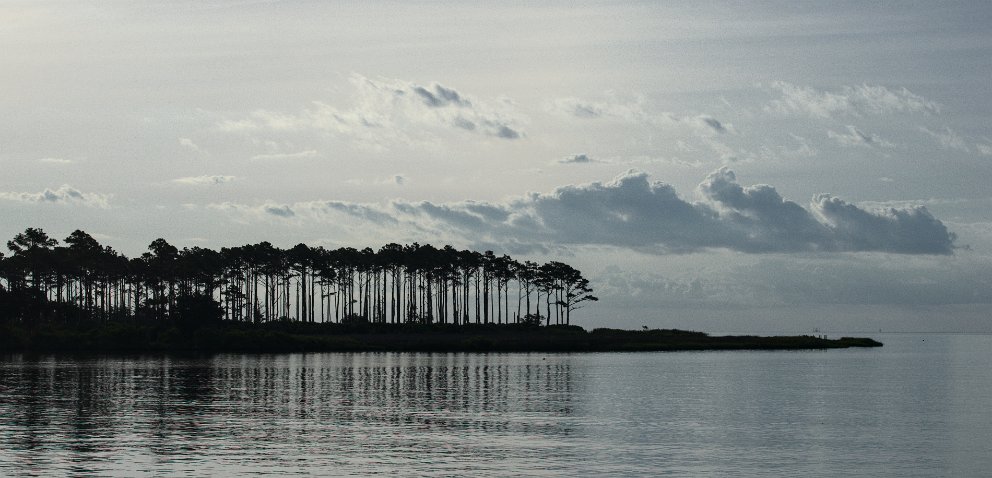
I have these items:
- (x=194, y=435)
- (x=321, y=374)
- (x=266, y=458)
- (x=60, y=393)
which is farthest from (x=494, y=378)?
(x=266, y=458)

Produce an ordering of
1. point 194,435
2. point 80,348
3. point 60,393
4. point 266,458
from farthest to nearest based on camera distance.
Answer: point 80,348 < point 60,393 < point 194,435 < point 266,458

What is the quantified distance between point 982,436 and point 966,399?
2947cm

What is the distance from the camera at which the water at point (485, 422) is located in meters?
51.6

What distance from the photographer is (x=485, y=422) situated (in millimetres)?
69812

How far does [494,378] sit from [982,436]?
56.7 m

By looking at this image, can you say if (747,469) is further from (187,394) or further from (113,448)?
(187,394)

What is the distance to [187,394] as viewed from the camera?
3489 inches

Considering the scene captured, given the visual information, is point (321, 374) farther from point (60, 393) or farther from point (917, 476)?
point (917, 476)

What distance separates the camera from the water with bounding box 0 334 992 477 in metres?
51.6

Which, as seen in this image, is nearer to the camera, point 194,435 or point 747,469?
point 747,469

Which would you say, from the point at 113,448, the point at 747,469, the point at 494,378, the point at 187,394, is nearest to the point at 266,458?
the point at 113,448

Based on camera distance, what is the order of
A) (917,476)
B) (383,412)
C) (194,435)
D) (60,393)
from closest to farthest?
(917,476), (194,435), (383,412), (60,393)

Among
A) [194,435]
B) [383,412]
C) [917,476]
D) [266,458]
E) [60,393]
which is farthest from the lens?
[60,393]

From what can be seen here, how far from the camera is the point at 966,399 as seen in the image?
3637 inches
